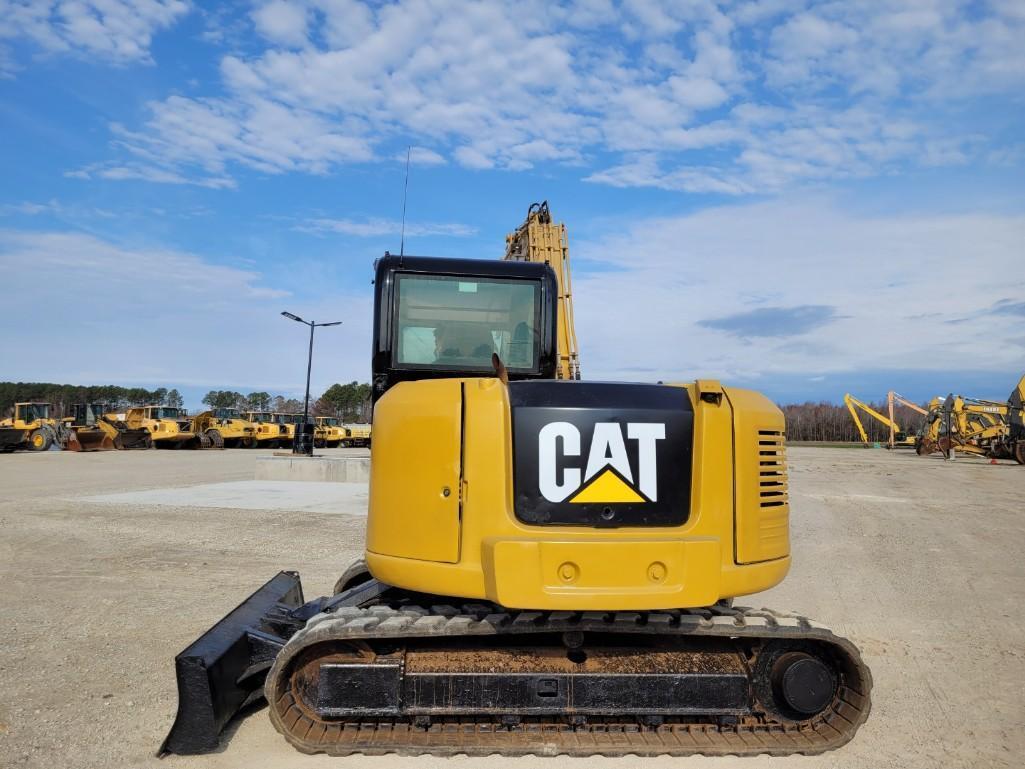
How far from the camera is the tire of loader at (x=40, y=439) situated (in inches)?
1442

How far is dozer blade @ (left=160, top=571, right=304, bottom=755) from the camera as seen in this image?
3.54m

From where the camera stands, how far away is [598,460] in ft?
10.5

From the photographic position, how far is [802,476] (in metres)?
21.6

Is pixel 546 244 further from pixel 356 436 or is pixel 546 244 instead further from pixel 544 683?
pixel 356 436

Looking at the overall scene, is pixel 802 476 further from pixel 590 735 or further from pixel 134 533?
pixel 590 735

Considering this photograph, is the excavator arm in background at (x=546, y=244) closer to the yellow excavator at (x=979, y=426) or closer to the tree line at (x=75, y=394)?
the yellow excavator at (x=979, y=426)

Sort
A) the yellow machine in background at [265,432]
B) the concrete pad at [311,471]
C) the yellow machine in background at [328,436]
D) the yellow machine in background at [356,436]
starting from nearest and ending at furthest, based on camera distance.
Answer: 1. the concrete pad at [311,471]
2. the yellow machine in background at [265,432]
3. the yellow machine in background at [328,436]
4. the yellow machine in background at [356,436]

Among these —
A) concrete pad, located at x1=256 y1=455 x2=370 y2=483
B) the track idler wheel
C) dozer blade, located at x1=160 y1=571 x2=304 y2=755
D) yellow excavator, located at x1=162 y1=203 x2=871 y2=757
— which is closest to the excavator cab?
yellow excavator, located at x1=162 y1=203 x2=871 y2=757

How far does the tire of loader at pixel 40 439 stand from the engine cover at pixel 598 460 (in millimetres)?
40288

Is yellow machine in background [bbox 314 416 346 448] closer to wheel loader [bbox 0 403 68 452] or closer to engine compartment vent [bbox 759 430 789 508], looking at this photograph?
wheel loader [bbox 0 403 68 452]

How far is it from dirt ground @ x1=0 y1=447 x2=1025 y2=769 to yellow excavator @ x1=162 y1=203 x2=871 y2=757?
0.86 ft

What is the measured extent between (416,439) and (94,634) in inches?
145

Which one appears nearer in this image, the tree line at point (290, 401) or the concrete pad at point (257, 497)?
the concrete pad at point (257, 497)

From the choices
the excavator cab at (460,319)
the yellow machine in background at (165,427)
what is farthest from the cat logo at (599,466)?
the yellow machine in background at (165,427)
